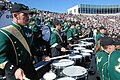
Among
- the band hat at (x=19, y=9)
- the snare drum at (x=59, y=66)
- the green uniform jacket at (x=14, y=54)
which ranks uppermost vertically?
the band hat at (x=19, y=9)

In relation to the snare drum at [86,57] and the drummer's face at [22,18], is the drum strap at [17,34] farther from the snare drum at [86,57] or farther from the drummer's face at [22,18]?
the snare drum at [86,57]

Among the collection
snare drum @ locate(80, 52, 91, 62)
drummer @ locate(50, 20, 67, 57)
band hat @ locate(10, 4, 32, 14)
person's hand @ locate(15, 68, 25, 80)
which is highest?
band hat @ locate(10, 4, 32, 14)

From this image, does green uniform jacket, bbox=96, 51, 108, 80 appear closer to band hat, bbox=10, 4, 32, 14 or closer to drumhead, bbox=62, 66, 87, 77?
drumhead, bbox=62, 66, 87, 77

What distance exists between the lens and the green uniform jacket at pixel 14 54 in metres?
3.08

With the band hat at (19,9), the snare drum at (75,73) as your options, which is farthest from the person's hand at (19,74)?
the snare drum at (75,73)

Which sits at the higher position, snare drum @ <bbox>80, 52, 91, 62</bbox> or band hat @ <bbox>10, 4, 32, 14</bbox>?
band hat @ <bbox>10, 4, 32, 14</bbox>

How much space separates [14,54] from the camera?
323 centimetres

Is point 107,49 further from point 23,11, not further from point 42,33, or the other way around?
point 42,33

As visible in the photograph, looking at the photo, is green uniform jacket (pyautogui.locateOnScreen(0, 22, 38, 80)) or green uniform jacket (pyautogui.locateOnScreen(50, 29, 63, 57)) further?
green uniform jacket (pyautogui.locateOnScreen(50, 29, 63, 57))

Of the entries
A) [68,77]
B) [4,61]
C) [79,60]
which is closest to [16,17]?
[4,61]

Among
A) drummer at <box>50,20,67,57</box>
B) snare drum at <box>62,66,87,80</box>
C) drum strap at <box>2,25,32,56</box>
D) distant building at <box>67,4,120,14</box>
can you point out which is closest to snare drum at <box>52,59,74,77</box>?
snare drum at <box>62,66,87,80</box>

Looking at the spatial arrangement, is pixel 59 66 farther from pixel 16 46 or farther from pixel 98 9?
pixel 98 9

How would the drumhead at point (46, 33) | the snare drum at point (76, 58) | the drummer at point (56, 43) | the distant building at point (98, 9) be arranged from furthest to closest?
the distant building at point (98, 9), the drumhead at point (46, 33), the drummer at point (56, 43), the snare drum at point (76, 58)

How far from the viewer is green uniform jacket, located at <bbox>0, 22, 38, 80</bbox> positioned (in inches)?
121
